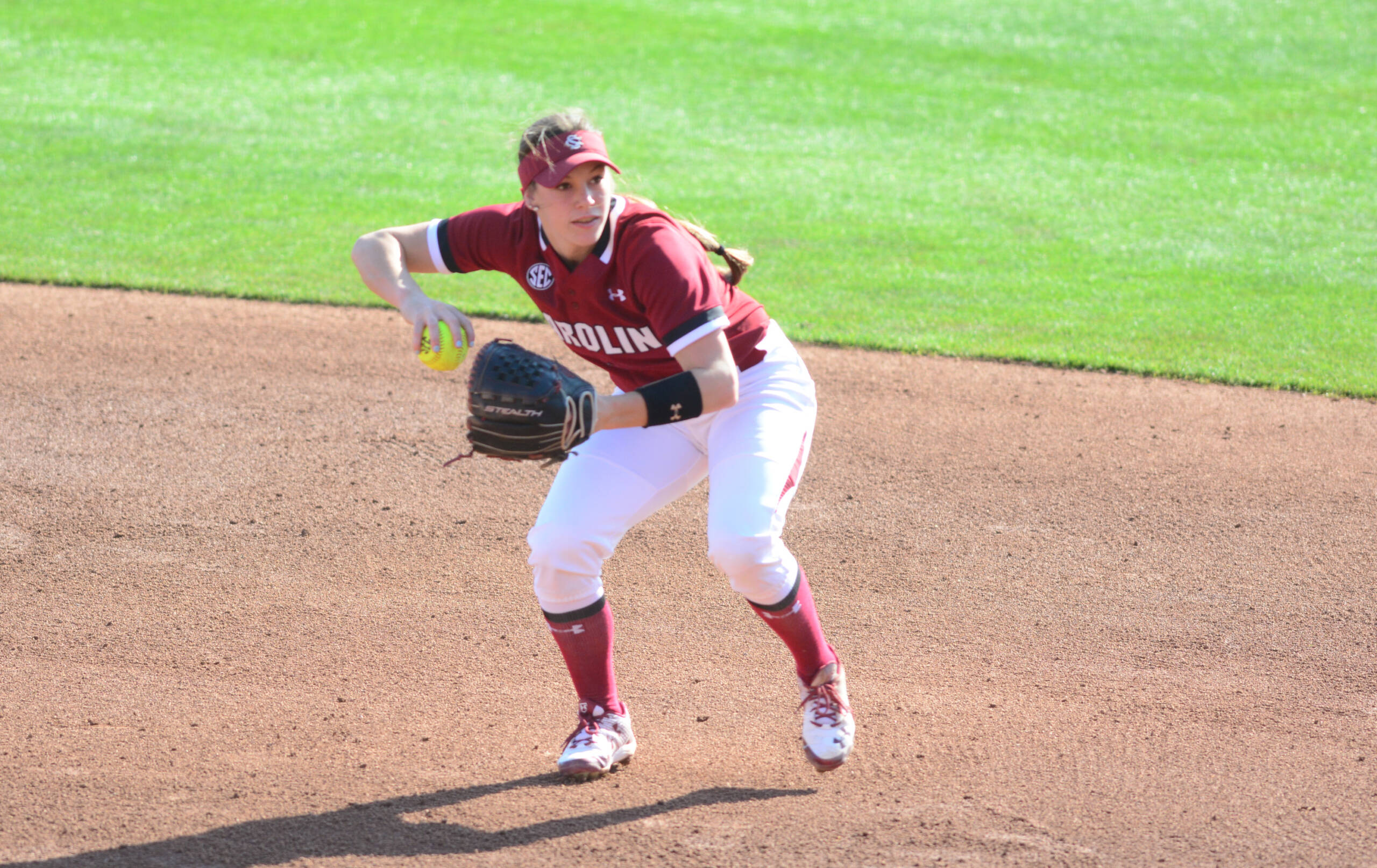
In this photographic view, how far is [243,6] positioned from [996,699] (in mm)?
15951

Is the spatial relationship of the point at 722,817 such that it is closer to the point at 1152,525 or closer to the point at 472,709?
the point at 472,709

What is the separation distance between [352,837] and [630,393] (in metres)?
1.38

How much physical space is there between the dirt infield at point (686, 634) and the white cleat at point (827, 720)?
0.35 ft

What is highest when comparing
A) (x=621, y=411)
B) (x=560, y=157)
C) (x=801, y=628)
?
(x=560, y=157)

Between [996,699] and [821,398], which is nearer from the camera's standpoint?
[996,699]

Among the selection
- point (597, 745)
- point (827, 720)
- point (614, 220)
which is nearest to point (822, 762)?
point (827, 720)

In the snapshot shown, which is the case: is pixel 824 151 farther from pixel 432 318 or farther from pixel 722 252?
pixel 432 318

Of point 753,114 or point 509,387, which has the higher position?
point 509,387

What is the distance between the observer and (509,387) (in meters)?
3.40

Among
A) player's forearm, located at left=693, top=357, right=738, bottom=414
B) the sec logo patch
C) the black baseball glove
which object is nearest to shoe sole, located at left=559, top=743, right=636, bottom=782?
the black baseball glove

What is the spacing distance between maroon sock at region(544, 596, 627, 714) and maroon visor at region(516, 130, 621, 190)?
122cm

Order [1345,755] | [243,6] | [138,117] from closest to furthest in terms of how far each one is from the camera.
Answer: [1345,755]
[138,117]
[243,6]

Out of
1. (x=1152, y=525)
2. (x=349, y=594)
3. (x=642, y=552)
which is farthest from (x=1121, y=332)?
(x=349, y=594)

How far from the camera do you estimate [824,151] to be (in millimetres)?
13055
